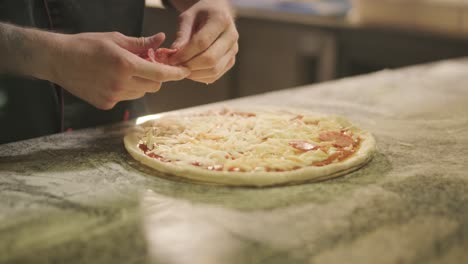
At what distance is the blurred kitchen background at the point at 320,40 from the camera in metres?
3.55

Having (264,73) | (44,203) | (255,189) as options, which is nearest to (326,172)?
(255,189)

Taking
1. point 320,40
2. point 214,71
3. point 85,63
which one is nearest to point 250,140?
point 214,71

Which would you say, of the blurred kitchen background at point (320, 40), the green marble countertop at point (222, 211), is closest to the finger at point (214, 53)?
the green marble countertop at point (222, 211)

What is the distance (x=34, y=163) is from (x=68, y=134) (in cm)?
26

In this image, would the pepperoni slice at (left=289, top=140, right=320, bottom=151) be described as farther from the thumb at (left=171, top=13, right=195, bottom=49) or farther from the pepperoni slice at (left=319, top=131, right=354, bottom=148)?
the thumb at (left=171, top=13, right=195, bottom=49)

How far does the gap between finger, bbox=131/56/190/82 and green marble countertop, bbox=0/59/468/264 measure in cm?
22

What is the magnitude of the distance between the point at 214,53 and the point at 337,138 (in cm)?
40

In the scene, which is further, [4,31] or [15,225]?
[4,31]

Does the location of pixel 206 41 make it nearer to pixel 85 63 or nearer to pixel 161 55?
pixel 161 55

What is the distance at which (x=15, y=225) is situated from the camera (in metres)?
1.02

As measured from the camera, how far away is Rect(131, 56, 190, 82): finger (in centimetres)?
125

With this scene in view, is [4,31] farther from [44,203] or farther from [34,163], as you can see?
[44,203]

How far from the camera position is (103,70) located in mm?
1248

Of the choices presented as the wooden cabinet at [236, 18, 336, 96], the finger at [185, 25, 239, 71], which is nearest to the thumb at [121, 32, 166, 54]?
the finger at [185, 25, 239, 71]
